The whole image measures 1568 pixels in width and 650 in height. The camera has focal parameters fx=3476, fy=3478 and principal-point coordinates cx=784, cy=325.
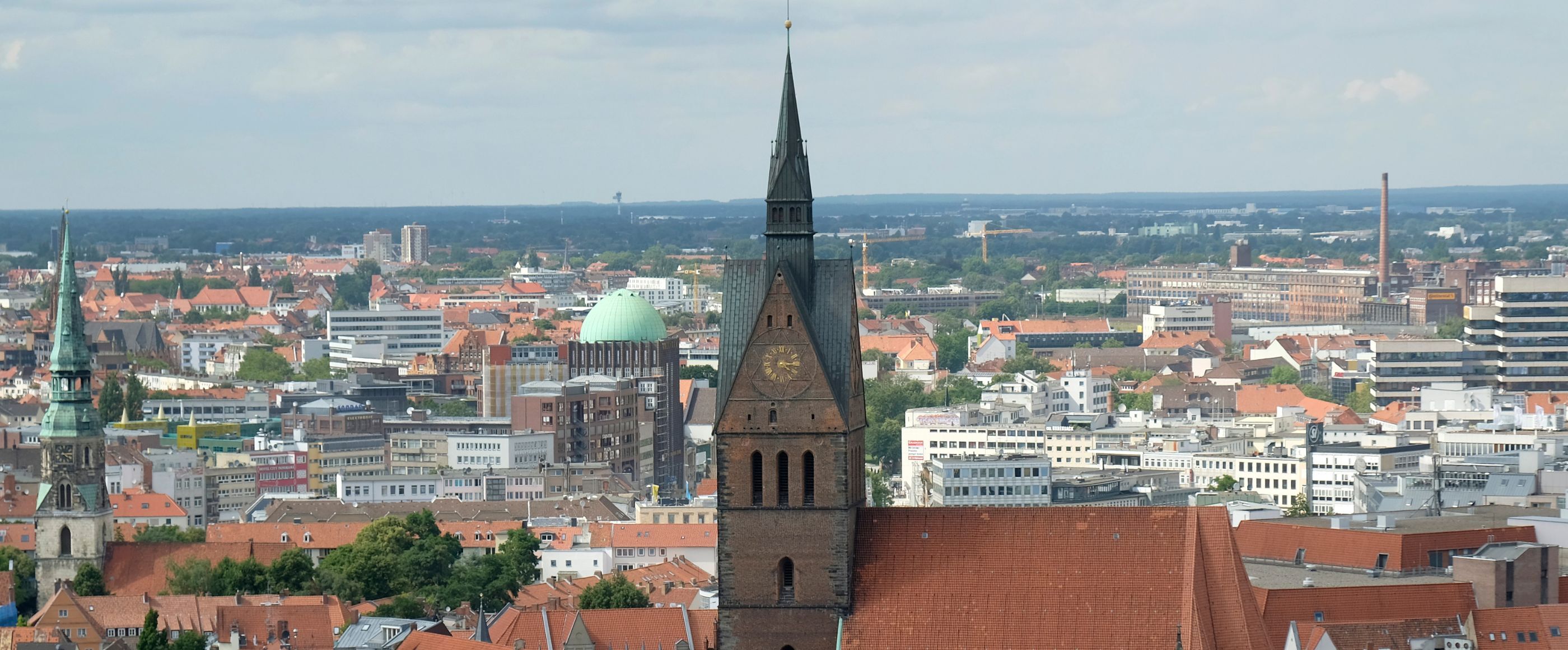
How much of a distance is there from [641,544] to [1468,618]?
57717 mm

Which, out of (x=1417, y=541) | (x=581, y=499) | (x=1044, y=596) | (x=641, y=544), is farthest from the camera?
(x=581, y=499)

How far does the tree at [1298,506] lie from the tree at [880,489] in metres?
17.3

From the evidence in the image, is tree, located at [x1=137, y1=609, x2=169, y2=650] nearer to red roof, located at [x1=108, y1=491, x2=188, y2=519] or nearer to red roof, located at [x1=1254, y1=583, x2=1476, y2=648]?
red roof, located at [x1=1254, y1=583, x2=1476, y2=648]

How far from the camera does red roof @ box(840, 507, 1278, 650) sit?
2734 inches

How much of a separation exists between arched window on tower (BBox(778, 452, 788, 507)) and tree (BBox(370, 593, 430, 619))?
39.1 meters

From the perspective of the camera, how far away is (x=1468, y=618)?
82.2 m

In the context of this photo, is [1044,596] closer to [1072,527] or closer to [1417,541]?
[1072,527]

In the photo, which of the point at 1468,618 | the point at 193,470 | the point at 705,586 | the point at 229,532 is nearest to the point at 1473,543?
the point at 1468,618

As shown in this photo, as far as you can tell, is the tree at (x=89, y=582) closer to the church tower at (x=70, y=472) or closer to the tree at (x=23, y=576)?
the church tower at (x=70, y=472)

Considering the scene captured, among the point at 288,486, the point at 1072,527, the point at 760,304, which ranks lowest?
the point at 288,486

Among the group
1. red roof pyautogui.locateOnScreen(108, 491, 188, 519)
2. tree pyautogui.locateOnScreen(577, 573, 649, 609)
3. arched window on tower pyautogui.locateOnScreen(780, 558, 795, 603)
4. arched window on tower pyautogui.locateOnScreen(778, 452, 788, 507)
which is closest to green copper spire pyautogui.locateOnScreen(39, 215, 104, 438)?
red roof pyautogui.locateOnScreen(108, 491, 188, 519)

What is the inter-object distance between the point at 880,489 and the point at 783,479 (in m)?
82.9

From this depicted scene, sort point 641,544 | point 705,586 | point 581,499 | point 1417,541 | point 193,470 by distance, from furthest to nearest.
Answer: point 193,470 → point 581,499 → point 641,544 → point 705,586 → point 1417,541

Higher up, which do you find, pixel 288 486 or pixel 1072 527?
pixel 1072 527
